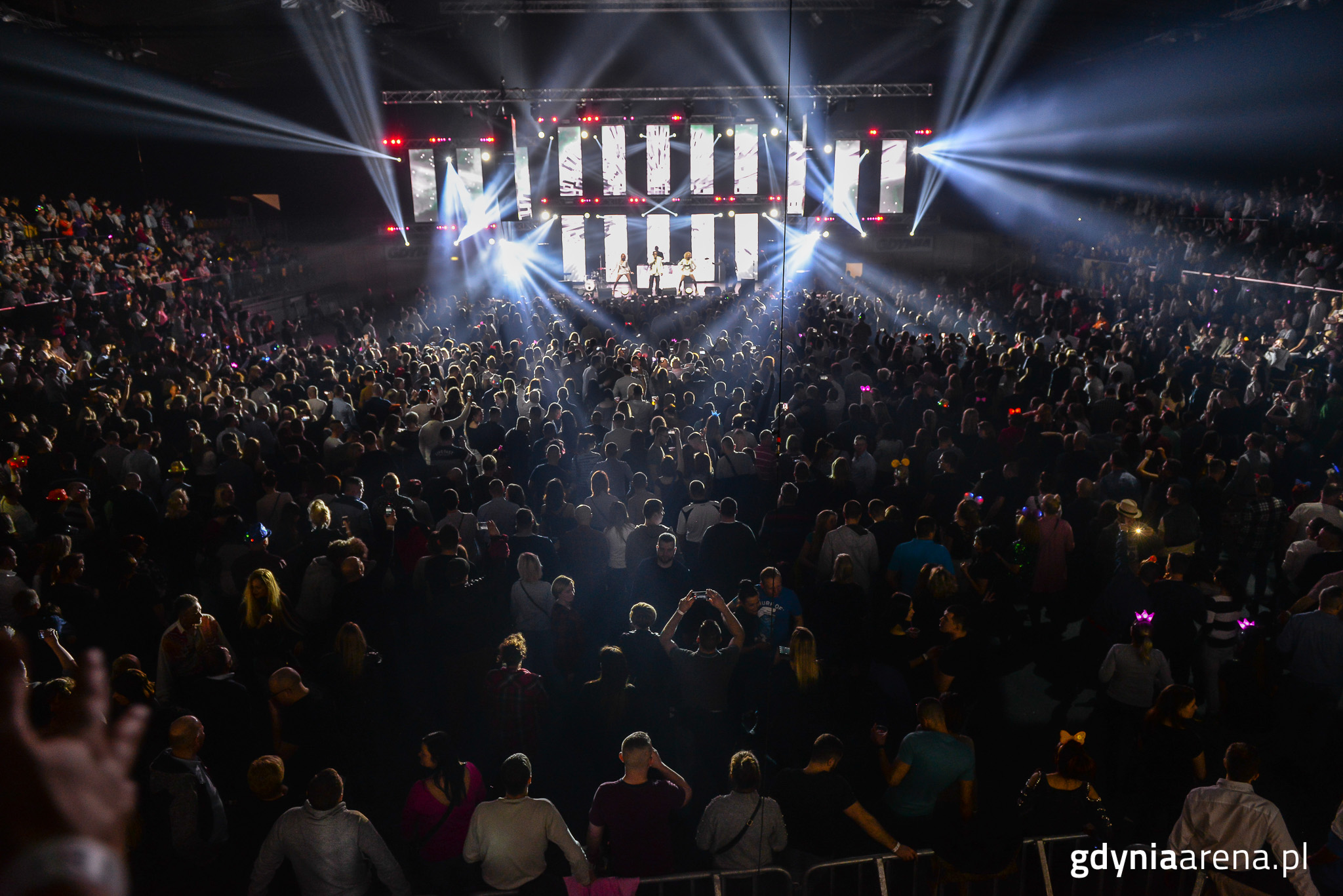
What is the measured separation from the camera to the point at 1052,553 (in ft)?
17.5

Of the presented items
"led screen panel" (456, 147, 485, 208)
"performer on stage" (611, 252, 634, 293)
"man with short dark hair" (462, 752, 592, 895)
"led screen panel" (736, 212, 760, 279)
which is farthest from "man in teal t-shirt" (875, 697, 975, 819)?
"led screen panel" (456, 147, 485, 208)

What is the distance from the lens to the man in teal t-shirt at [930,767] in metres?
3.40

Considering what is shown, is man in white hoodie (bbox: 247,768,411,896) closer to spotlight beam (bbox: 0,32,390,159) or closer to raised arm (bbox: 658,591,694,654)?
raised arm (bbox: 658,591,694,654)

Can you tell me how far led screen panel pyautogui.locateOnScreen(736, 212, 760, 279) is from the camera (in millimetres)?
24609

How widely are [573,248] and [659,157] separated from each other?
404cm

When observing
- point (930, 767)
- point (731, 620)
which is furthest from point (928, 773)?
point (731, 620)

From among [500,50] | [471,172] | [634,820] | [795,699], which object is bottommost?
[634,820]

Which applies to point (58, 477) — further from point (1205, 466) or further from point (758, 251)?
point (758, 251)

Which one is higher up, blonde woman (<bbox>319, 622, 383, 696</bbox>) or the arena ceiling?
the arena ceiling

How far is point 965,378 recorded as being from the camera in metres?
9.59

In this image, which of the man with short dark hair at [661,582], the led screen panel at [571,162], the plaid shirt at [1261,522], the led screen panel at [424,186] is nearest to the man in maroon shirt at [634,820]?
the man with short dark hair at [661,582]

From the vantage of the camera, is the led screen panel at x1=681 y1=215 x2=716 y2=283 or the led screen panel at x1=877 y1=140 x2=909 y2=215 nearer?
the led screen panel at x1=877 y1=140 x2=909 y2=215

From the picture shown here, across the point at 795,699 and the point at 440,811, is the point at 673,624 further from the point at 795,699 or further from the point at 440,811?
the point at 440,811

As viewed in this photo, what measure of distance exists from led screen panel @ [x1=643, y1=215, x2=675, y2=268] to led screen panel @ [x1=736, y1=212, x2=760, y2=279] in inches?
88.0
